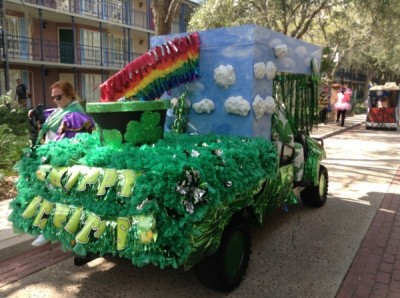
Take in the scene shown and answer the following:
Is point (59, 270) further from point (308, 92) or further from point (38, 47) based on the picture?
point (38, 47)

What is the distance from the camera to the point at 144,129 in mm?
3477

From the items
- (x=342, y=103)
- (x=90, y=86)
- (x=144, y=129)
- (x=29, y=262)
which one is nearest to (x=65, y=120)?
(x=144, y=129)

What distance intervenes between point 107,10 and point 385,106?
1741 cm

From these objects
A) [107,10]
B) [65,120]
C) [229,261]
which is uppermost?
[107,10]

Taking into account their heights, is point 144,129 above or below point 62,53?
below

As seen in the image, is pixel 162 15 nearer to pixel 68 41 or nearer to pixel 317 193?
pixel 317 193

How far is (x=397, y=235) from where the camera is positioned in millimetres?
4844

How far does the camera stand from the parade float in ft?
8.87

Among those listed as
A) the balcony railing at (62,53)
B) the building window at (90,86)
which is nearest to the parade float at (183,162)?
the balcony railing at (62,53)

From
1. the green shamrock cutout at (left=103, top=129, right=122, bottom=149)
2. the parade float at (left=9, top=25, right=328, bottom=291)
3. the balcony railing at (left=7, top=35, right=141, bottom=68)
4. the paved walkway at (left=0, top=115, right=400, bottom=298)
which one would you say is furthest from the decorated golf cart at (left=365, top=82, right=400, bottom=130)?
the green shamrock cutout at (left=103, top=129, right=122, bottom=149)

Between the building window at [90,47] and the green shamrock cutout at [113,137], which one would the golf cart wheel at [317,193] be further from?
the building window at [90,47]

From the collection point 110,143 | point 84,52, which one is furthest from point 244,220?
point 84,52

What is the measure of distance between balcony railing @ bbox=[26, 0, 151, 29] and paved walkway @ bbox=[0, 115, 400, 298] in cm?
1887

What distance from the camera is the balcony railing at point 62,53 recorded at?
20531 millimetres
